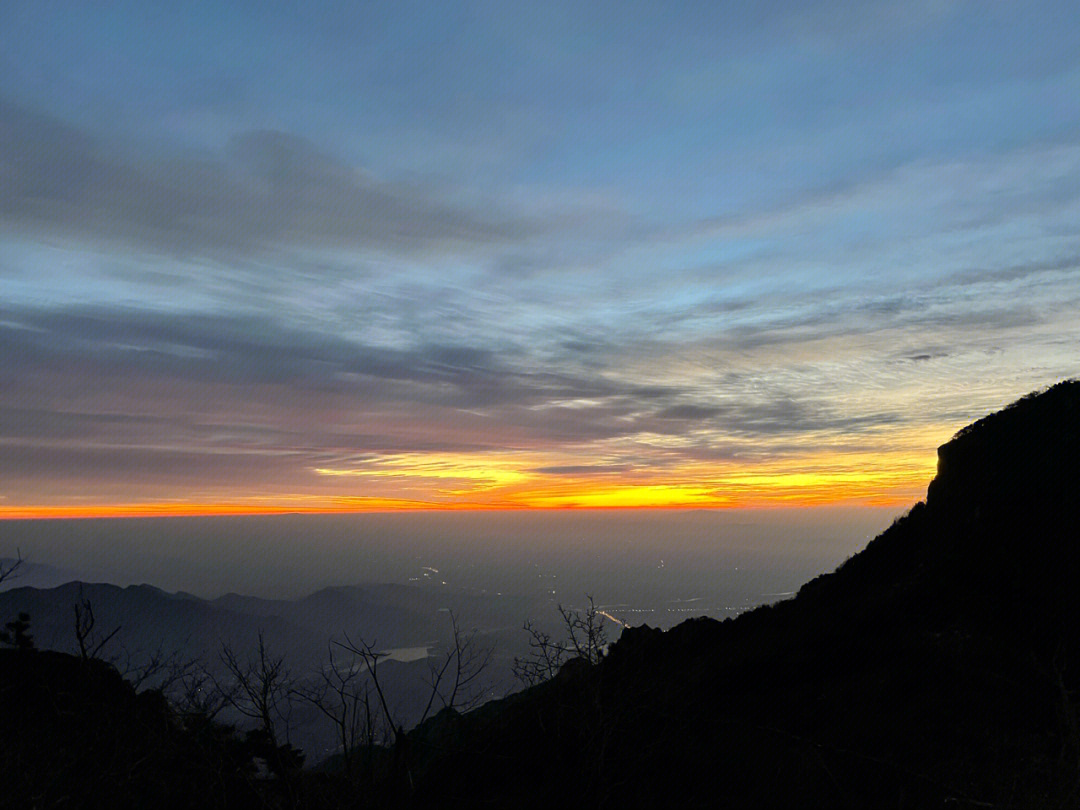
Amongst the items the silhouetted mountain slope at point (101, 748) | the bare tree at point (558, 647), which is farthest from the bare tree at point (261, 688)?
the bare tree at point (558, 647)

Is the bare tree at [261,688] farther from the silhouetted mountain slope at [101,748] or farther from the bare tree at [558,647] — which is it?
the bare tree at [558,647]

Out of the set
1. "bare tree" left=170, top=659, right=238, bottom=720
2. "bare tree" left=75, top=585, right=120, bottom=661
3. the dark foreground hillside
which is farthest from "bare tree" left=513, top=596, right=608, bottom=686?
"bare tree" left=75, top=585, right=120, bottom=661

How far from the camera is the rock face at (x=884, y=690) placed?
18734mm

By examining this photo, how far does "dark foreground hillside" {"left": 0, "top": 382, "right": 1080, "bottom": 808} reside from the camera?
62.8ft

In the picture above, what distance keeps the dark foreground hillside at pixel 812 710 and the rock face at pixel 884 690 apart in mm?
84

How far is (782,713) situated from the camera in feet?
79.6

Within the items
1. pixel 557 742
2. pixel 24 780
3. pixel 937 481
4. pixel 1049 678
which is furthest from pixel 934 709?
pixel 24 780

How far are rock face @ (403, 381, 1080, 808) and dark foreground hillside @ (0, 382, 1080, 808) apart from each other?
8 centimetres

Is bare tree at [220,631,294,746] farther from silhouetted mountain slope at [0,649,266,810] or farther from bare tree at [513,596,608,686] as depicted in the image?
bare tree at [513,596,608,686]

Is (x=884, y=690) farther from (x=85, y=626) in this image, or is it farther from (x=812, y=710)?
(x=85, y=626)

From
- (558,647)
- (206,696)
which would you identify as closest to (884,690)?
(558,647)

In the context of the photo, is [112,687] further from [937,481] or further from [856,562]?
[937,481]

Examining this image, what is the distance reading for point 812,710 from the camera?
2380cm

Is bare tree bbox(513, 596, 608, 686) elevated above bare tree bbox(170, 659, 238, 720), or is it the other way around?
bare tree bbox(513, 596, 608, 686)
